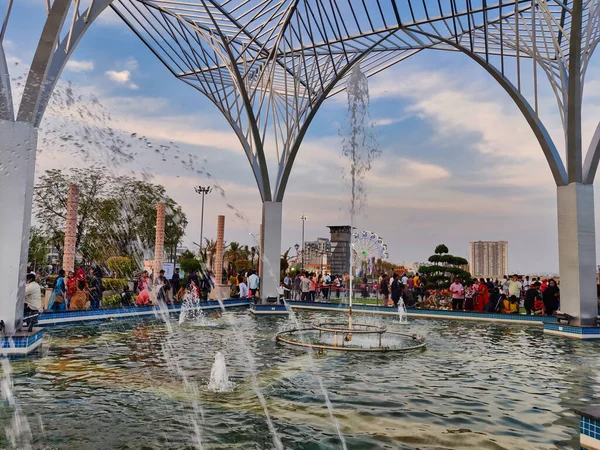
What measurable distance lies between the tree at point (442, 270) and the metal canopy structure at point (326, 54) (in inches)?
495

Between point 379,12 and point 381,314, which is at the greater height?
point 379,12

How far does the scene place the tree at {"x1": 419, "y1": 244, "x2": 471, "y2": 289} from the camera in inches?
1121

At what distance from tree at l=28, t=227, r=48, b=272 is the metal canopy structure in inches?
628

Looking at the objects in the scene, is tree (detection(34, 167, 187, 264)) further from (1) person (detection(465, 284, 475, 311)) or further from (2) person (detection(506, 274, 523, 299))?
(2) person (detection(506, 274, 523, 299))

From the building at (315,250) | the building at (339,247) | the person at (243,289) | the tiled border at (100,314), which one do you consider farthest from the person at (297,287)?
the building at (315,250)

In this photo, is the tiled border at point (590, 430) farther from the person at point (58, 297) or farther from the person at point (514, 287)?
the person at point (514, 287)

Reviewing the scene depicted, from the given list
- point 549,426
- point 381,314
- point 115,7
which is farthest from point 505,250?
point 549,426

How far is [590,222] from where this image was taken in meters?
13.7

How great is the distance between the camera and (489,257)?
8175 cm

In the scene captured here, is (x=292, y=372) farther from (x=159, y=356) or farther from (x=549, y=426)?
(x=549, y=426)

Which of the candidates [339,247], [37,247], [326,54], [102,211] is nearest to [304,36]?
[326,54]

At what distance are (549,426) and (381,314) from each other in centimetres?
1473

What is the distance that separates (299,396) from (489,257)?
3233 inches

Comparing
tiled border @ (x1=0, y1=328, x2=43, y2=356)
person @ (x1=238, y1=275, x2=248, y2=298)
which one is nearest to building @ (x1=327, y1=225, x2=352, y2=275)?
person @ (x1=238, y1=275, x2=248, y2=298)
